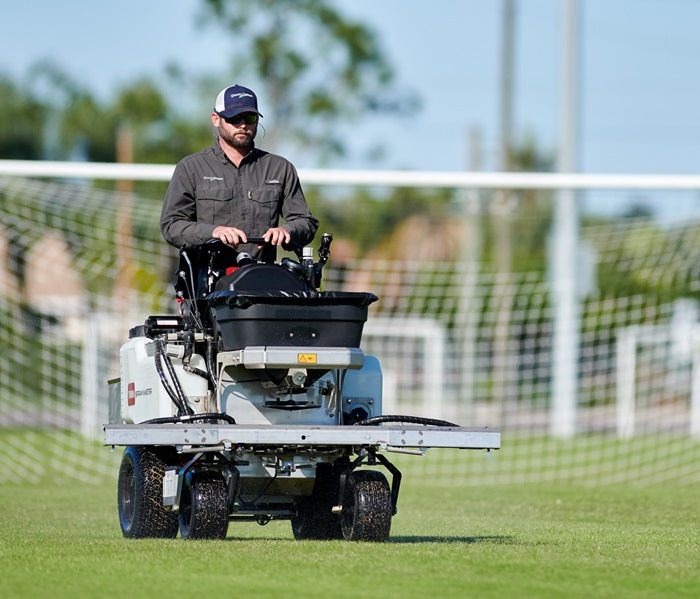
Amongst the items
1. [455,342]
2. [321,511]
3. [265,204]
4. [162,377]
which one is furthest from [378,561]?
[455,342]

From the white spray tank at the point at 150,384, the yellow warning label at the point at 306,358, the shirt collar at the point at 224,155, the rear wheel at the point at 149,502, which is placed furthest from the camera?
the shirt collar at the point at 224,155

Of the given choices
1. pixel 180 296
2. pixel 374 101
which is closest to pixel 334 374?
pixel 180 296

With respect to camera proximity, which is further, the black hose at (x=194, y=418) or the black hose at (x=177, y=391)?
the black hose at (x=177, y=391)

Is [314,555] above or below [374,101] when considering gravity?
below

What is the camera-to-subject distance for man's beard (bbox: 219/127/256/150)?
27.3 feet

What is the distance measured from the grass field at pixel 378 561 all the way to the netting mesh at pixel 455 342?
25.2ft

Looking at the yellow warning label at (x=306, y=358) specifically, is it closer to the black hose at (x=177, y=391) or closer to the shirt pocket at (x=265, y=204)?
the black hose at (x=177, y=391)

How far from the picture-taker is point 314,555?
6973 millimetres

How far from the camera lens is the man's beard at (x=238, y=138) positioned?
8.34 m

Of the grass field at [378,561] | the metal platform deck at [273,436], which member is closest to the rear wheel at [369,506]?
the grass field at [378,561]

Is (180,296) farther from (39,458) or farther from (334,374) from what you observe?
(39,458)

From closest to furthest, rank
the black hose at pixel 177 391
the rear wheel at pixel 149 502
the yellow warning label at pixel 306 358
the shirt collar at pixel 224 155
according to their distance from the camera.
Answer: the yellow warning label at pixel 306 358, the black hose at pixel 177 391, the rear wheel at pixel 149 502, the shirt collar at pixel 224 155

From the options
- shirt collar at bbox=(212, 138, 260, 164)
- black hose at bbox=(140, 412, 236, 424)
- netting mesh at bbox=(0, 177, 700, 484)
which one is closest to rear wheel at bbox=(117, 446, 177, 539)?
black hose at bbox=(140, 412, 236, 424)

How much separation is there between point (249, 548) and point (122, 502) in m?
1.67
